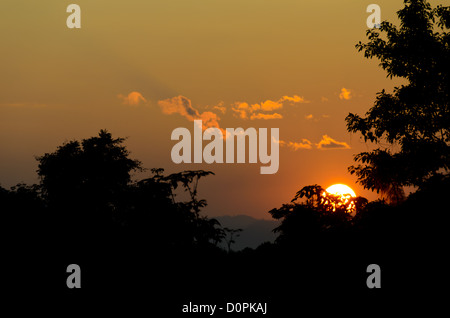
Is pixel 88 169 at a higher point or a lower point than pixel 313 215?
higher

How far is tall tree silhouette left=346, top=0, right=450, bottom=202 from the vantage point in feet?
104

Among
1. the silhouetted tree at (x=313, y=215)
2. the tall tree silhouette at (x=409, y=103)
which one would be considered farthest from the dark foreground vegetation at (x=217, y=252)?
the tall tree silhouette at (x=409, y=103)

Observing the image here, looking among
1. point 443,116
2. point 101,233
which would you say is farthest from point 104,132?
point 101,233

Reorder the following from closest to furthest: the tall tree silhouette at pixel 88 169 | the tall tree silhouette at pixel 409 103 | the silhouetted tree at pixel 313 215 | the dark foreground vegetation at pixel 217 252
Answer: the dark foreground vegetation at pixel 217 252, the silhouetted tree at pixel 313 215, the tall tree silhouette at pixel 409 103, the tall tree silhouette at pixel 88 169

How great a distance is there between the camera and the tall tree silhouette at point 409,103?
31.8m

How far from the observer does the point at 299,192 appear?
18.7 m

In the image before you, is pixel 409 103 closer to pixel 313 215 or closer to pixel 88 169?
pixel 313 215

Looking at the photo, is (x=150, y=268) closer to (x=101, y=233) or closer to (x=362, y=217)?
(x=101, y=233)

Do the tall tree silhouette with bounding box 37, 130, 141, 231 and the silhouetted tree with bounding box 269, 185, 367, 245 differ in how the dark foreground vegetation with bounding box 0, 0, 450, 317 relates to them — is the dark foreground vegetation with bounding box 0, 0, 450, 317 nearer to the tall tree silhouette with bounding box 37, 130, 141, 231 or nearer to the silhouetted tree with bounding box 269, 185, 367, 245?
the silhouetted tree with bounding box 269, 185, 367, 245

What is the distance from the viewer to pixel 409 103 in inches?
1271

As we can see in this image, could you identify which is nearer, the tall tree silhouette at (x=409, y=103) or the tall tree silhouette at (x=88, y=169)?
the tall tree silhouette at (x=409, y=103)

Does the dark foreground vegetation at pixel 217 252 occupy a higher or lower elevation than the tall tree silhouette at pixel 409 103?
lower

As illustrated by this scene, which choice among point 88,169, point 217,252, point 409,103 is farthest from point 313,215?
point 88,169

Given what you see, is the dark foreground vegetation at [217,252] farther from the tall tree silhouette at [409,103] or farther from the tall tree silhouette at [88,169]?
the tall tree silhouette at [88,169]
